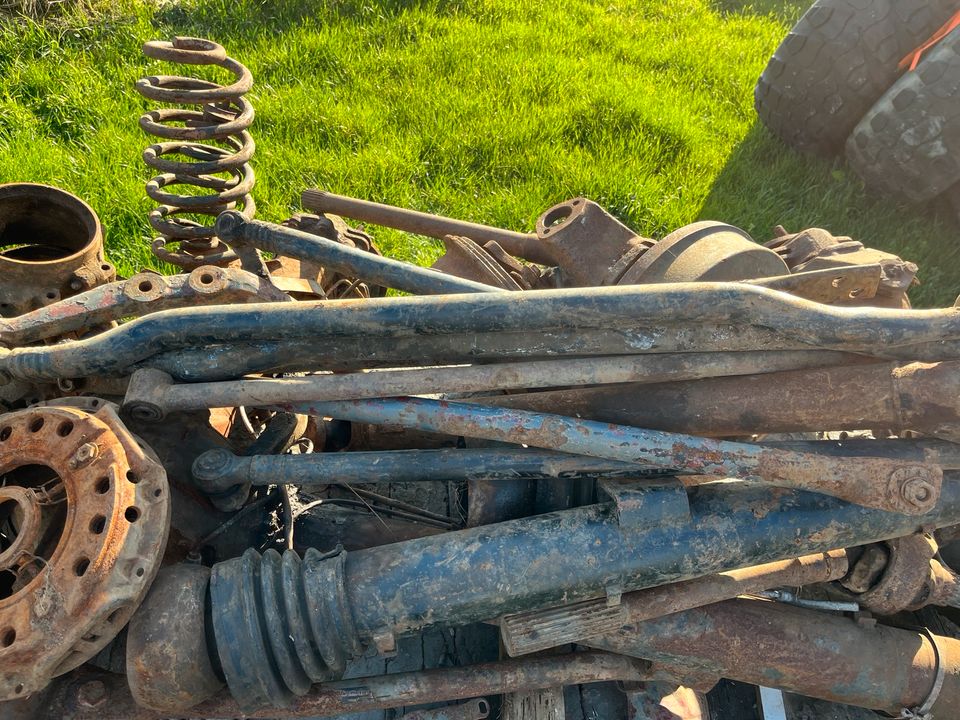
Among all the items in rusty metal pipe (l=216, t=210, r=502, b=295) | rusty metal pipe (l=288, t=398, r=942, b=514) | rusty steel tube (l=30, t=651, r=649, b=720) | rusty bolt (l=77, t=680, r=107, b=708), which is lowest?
rusty bolt (l=77, t=680, r=107, b=708)

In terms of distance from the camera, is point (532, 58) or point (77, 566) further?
point (532, 58)

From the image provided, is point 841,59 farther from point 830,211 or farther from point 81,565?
point 81,565

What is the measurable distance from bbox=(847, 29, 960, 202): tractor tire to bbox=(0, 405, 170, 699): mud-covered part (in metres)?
4.00

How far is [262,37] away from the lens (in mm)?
5934

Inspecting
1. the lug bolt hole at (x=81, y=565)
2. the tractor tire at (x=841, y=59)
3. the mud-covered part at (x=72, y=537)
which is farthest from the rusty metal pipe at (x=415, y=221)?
the tractor tire at (x=841, y=59)

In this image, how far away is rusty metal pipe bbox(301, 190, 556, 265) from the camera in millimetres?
3189

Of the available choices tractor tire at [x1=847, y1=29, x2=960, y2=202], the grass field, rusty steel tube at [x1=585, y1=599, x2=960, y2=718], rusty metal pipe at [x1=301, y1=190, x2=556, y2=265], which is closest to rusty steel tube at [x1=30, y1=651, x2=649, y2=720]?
rusty steel tube at [x1=585, y1=599, x2=960, y2=718]

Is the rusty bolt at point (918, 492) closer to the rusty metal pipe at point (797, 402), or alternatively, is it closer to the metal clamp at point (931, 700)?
the rusty metal pipe at point (797, 402)

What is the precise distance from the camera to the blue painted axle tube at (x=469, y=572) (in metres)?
1.67

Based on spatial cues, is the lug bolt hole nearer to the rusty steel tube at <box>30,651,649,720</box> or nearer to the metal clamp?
the rusty steel tube at <box>30,651,649,720</box>

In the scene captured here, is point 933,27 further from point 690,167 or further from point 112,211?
point 112,211

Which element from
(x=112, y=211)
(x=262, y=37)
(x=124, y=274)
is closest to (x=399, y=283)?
(x=124, y=274)

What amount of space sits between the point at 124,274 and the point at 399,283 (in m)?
2.64

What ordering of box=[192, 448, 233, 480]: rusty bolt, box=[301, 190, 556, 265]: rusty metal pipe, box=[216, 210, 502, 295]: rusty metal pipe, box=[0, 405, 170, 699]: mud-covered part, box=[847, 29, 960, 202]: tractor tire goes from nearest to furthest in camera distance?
1. box=[0, 405, 170, 699]: mud-covered part
2. box=[192, 448, 233, 480]: rusty bolt
3. box=[216, 210, 502, 295]: rusty metal pipe
4. box=[301, 190, 556, 265]: rusty metal pipe
5. box=[847, 29, 960, 202]: tractor tire
